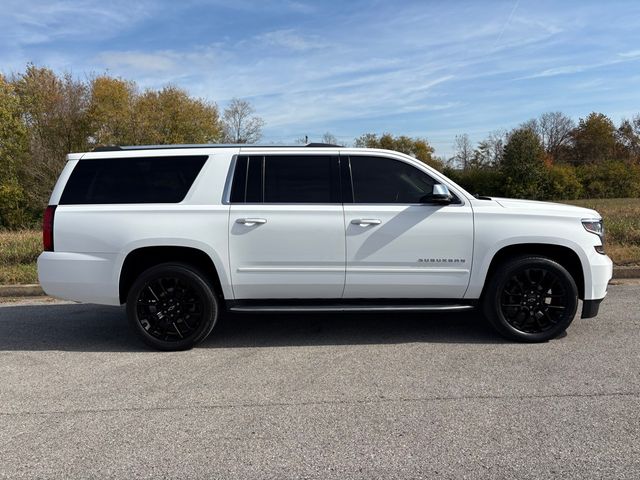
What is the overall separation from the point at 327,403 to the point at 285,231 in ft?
5.79

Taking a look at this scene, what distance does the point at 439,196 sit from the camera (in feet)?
16.6

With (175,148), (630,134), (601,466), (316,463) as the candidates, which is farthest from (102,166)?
(630,134)

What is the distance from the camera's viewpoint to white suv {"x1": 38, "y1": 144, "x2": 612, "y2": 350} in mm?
5098

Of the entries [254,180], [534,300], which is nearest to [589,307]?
[534,300]

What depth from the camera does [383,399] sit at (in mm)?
3984

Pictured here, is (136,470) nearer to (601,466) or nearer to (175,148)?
(601,466)

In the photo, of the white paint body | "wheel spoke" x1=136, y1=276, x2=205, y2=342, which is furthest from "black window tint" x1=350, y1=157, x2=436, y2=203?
"wheel spoke" x1=136, y1=276, x2=205, y2=342

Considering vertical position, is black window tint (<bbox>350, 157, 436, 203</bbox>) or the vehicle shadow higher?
black window tint (<bbox>350, 157, 436, 203</bbox>)

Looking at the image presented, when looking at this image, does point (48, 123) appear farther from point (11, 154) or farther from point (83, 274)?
point (83, 274)

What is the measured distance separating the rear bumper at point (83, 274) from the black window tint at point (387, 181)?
247 cm

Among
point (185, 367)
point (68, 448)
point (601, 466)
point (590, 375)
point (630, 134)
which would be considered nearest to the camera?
point (601, 466)

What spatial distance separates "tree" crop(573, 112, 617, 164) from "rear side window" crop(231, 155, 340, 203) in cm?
6592

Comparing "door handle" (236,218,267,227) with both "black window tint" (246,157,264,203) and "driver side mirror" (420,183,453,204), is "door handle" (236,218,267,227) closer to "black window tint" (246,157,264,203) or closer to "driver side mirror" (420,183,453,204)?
"black window tint" (246,157,264,203)

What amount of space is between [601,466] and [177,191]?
4.09 metres
